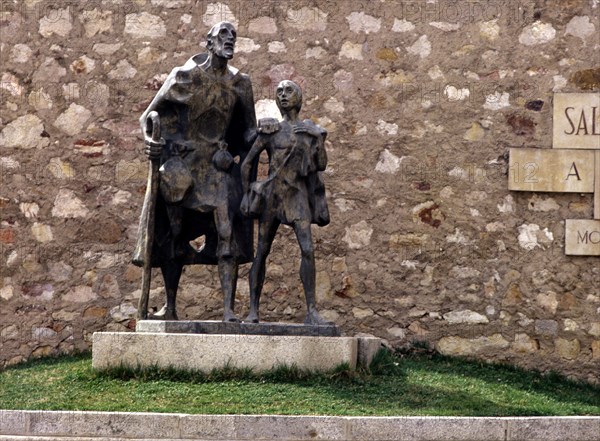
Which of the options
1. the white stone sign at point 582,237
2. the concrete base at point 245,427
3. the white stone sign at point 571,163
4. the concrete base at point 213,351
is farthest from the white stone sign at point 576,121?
the concrete base at point 245,427

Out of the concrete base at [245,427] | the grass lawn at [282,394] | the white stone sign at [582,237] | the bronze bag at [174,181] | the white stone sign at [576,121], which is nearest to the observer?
the concrete base at [245,427]

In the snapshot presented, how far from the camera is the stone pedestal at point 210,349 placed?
10.3 m

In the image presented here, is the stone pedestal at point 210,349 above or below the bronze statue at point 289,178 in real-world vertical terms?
below

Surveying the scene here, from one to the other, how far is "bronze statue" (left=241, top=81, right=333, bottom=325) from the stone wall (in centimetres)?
210

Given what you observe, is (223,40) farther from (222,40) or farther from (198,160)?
(198,160)

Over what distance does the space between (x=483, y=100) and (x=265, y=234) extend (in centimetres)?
299

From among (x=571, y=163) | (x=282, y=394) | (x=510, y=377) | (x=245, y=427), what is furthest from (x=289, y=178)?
(x=571, y=163)

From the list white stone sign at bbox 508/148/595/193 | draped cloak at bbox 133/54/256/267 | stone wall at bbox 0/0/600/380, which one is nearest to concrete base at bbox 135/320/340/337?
draped cloak at bbox 133/54/256/267

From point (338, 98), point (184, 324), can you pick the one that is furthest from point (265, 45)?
point (184, 324)

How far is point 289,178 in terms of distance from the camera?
35.7 feet

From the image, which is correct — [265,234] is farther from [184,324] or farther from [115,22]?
[115,22]

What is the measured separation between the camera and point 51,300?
13109mm

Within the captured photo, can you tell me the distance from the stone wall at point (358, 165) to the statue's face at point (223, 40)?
2.42 m

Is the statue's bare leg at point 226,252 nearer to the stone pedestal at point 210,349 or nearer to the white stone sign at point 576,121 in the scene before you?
the stone pedestal at point 210,349
